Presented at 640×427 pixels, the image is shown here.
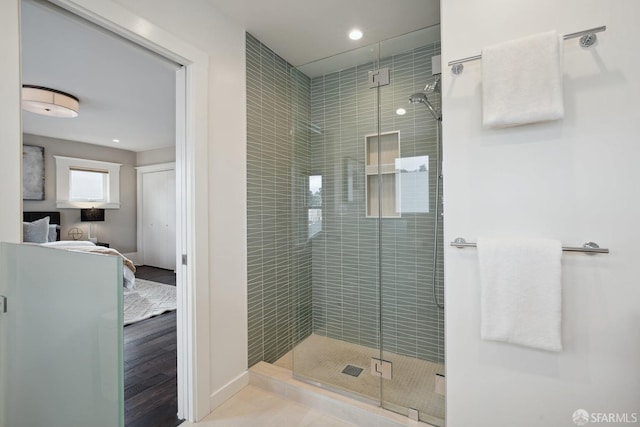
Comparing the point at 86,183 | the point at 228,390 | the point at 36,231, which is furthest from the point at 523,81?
the point at 86,183

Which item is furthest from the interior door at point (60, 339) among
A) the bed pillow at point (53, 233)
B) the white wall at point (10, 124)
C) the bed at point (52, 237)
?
the bed pillow at point (53, 233)

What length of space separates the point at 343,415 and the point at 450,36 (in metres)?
2.15

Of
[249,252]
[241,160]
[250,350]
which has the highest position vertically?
[241,160]

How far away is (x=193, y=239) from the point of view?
5.82 ft

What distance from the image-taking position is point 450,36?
137 cm

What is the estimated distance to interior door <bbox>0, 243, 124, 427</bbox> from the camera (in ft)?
2.47

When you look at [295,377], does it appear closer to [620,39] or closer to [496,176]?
[496,176]

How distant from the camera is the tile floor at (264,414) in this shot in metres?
1.73

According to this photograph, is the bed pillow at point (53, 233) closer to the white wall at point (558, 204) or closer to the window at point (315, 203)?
the window at point (315, 203)

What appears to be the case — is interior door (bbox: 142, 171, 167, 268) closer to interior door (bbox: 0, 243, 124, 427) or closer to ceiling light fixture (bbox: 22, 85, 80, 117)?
ceiling light fixture (bbox: 22, 85, 80, 117)

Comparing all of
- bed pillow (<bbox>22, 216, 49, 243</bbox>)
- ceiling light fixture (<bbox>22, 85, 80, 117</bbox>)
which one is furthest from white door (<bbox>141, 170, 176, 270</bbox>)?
ceiling light fixture (<bbox>22, 85, 80, 117</bbox>)

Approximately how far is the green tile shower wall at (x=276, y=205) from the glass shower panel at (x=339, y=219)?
0.03 m

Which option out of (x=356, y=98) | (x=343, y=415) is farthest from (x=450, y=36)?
(x=343, y=415)

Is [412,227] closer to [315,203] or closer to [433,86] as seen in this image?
[315,203]
